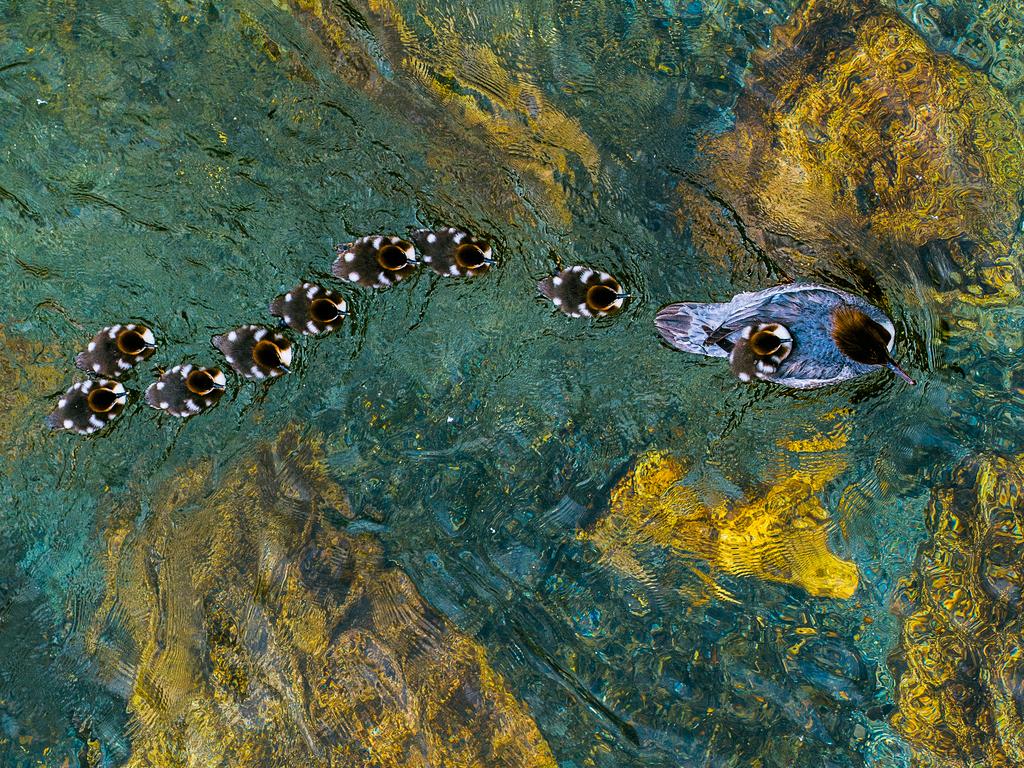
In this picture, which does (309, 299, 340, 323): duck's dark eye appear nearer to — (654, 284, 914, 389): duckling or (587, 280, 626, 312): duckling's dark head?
(587, 280, 626, 312): duckling's dark head

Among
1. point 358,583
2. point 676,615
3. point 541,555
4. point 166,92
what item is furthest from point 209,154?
point 676,615

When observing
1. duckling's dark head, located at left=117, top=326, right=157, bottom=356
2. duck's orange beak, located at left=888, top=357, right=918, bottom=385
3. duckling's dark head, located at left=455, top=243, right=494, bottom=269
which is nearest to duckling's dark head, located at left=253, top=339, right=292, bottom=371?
duckling's dark head, located at left=117, top=326, right=157, bottom=356

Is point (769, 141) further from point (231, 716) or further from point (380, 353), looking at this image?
point (231, 716)

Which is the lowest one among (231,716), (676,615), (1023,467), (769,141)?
(231,716)

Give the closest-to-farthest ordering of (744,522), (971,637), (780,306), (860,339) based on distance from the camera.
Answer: (860,339) → (780,306) → (971,637) → (744,522)

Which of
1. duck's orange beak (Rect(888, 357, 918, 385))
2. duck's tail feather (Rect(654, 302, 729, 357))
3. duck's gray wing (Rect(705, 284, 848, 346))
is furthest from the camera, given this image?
duck's tail feather (Rect(654, 302, 729, 357))

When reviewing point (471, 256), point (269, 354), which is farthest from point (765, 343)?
point (269, 354)

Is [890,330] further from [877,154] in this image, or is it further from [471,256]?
[471,256]
